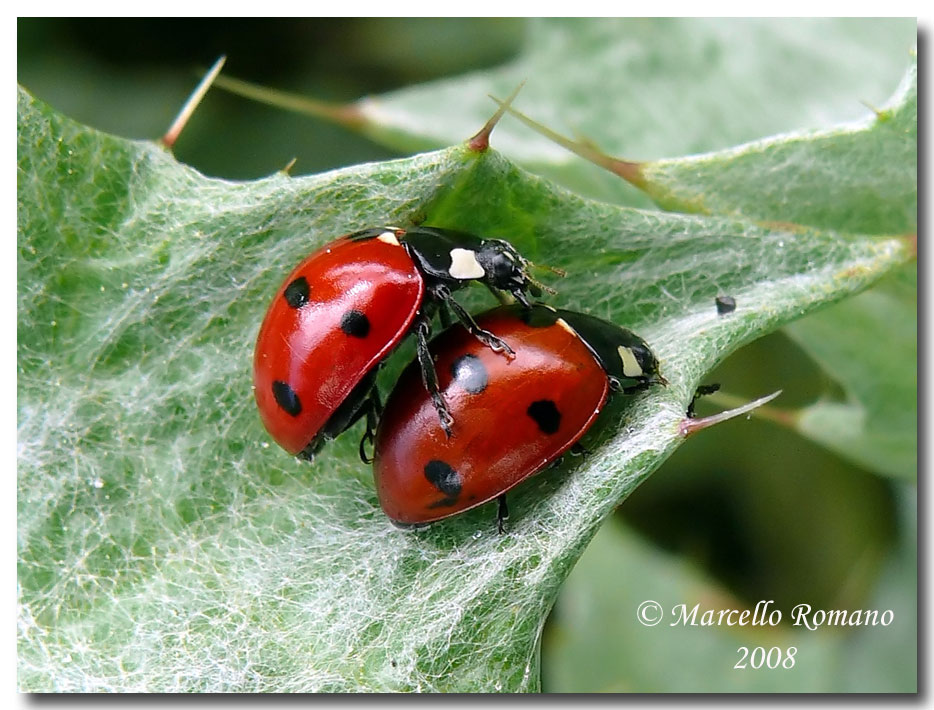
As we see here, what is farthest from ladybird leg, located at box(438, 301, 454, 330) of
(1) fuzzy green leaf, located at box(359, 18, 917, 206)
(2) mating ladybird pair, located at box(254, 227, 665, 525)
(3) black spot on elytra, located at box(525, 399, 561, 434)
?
(1) fuzzy green leaf, located at box(359, 18, 917, 206)

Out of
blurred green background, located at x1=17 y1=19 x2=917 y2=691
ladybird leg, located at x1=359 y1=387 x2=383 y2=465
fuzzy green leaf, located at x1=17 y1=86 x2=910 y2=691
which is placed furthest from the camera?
blurred green background, located at x1=17 y1=19 x2=917 y2=691

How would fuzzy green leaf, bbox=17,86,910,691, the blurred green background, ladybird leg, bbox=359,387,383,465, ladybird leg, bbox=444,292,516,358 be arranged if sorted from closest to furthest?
fuzzy green leaf, bbox=17,86,910,691 → ladybird leg, bbox=444,292,516,358 → ladybird leg, bbox=359,387,383,465 → the blurred green background

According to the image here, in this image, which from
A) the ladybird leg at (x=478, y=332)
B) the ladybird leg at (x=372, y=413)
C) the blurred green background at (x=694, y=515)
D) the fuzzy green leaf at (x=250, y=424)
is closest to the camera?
the fuzzy green leaf at (x=250, y=424)

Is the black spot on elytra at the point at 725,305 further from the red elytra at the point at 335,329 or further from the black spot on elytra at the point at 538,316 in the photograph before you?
the red elytra at the point at 335,329

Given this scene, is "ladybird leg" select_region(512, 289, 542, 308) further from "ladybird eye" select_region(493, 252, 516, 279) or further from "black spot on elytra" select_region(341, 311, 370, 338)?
"black spot on elytra" select_region(341, 311, 370, 338)

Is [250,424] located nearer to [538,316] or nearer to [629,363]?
[538,316]

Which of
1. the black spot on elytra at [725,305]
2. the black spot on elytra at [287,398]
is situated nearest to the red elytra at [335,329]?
the black spot on elytra at [287,398]

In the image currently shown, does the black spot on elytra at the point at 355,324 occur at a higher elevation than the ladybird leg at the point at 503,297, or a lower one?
higher
